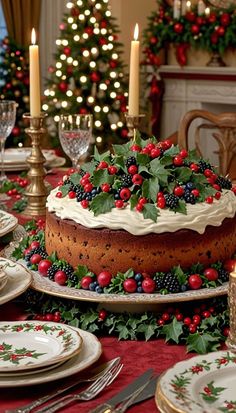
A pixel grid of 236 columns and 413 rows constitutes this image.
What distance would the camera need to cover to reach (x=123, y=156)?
1.48m

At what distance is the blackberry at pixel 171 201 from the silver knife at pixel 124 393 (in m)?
0.32

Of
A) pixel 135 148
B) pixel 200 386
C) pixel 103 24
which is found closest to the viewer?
pixel 200 386

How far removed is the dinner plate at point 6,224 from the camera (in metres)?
1.89

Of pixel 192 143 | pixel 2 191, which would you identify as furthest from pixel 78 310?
pixel 192 143

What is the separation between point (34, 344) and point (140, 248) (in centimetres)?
25

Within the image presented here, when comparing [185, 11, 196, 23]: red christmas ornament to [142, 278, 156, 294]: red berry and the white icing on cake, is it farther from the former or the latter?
[142, 278, 156, 294]: red berry

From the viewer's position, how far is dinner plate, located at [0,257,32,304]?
1379 millimetres

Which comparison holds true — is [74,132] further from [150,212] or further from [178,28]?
[178,28]

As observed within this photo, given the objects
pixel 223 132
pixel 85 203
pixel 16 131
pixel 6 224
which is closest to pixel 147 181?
pixel 85 203

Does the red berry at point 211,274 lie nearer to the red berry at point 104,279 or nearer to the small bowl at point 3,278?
the red berry at point 104,279

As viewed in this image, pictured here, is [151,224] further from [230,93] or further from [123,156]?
[230,93]

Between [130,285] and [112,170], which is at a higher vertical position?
[112,170]

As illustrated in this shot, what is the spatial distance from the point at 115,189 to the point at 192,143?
5273 millimetres

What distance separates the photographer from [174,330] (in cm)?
132
